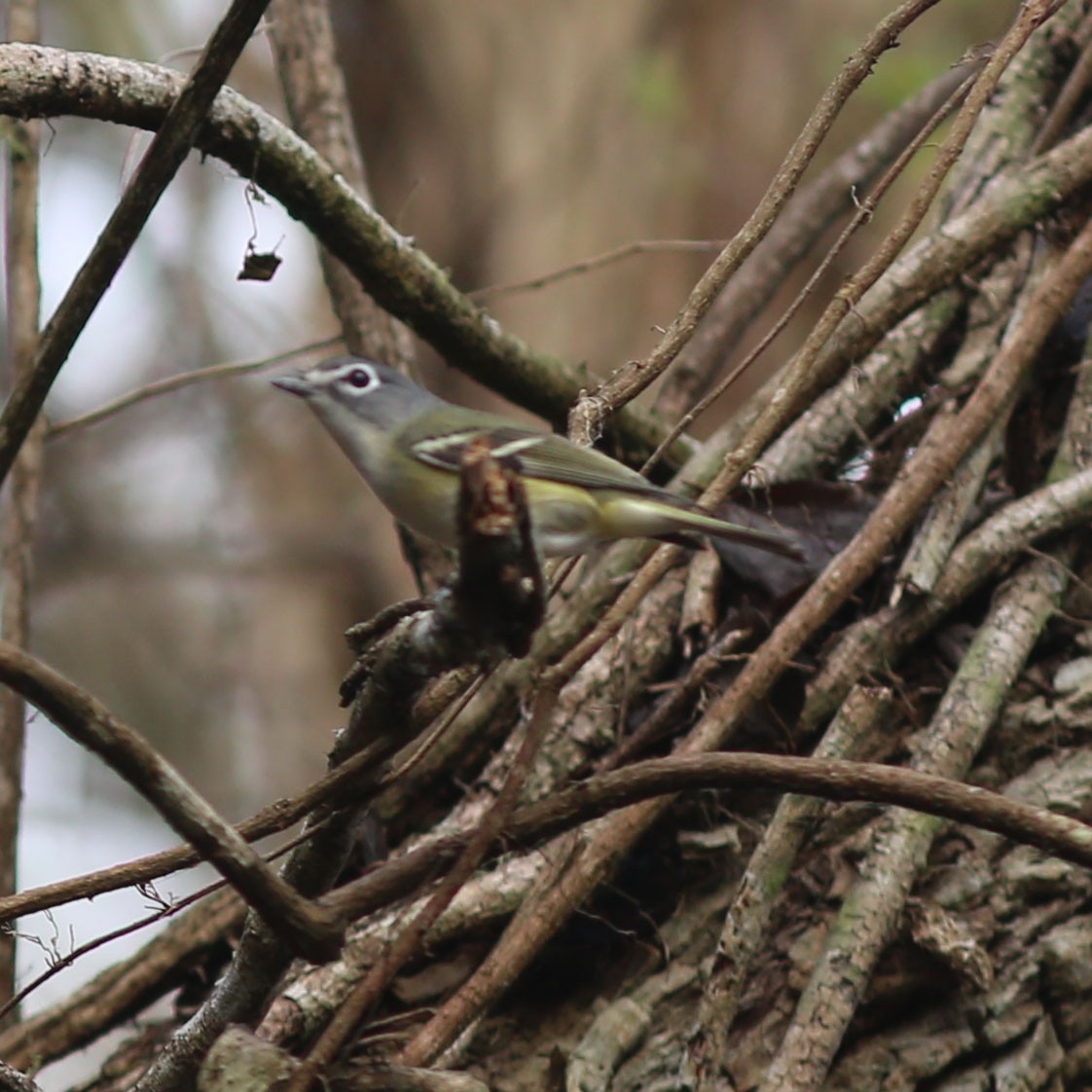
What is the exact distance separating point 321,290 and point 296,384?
7971 millimetres

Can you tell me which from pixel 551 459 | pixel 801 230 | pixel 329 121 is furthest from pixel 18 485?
pixel 801 230

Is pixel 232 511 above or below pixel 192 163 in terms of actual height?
below

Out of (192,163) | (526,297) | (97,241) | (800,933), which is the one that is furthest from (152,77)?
(192,163)

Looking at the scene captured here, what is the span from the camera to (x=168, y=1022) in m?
3.46

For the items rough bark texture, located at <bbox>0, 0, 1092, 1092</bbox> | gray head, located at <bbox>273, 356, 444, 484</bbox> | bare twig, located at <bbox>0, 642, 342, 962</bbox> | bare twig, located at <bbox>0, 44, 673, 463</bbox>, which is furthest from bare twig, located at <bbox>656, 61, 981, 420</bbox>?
bare twig, located at <bbox>0, 642, 342, 962</bbox>

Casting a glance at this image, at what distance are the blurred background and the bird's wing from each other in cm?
545

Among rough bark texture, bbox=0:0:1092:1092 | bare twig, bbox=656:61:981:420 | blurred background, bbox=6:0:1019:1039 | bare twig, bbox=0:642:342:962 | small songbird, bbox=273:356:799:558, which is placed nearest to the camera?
bare twig, bbox=0:642:342:962

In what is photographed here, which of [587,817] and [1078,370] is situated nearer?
[587,817]

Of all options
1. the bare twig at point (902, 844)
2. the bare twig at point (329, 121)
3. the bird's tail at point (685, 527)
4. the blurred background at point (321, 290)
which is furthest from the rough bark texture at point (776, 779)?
the blurred background at point (321, 290)

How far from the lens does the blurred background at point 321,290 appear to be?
859 cm

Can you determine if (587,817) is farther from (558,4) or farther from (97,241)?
(558,4)

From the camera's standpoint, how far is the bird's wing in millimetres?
2547

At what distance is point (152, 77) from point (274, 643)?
8008 millimetres

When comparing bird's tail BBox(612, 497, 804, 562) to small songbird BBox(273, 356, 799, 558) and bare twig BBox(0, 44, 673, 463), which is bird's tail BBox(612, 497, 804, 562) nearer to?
small songbird BBox(273, 356, 799, 558)
